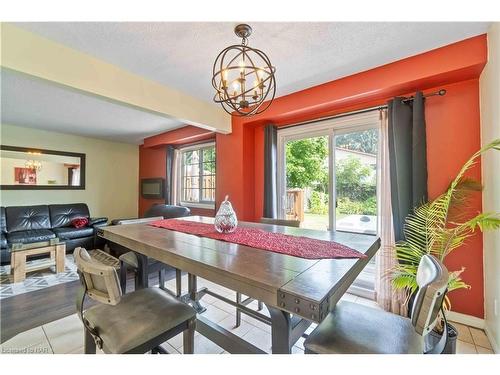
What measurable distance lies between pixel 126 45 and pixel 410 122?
268 cm

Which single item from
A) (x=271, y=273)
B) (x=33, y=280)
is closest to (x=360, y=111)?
(x=271, y=273)

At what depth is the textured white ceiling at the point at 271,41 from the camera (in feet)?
5.40

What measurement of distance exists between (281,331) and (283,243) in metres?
0.53

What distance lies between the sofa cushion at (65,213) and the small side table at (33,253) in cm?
137

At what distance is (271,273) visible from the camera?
0.94m

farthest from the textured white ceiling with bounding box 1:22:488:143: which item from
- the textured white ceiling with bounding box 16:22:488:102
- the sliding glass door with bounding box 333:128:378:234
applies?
the sliding glass door with bounding box 333:128:378:234

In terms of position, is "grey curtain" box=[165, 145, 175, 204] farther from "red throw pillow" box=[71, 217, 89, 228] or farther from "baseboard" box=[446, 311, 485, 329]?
"baseboard" box=[446, 311, 485, 329]

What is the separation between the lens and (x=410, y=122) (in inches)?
85.4

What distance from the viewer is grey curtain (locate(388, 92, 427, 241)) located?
2.07 metres

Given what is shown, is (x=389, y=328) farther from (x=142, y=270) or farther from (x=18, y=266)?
(x=18, y=266)

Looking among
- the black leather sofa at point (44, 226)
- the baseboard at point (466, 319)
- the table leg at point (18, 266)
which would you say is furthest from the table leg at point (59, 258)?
the baseboard at point (466, 319)

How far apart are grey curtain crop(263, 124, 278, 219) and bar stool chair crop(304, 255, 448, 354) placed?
2039mm

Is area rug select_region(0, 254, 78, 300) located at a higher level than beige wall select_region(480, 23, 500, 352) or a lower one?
lower
